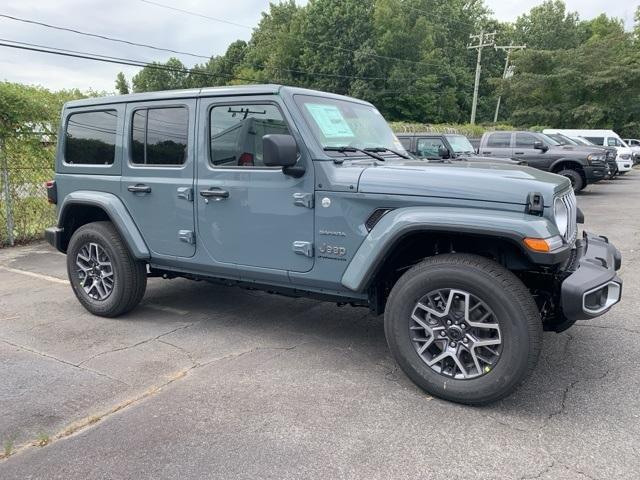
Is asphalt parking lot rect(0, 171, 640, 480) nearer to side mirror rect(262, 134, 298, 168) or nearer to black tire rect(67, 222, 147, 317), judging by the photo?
black tire rect(67, 222, 147, 317)

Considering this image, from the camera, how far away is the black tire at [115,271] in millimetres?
4656

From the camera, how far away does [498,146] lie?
52.0 ft

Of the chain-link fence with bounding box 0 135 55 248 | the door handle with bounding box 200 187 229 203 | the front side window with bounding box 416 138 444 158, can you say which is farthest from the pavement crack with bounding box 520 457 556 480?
the front side window with bounding box 416 138 444 158

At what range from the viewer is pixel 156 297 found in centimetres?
557

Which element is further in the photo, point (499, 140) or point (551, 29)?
point (551, 29)

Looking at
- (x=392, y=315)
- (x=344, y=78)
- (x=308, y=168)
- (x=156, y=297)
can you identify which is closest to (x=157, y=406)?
(x=392, y=315)

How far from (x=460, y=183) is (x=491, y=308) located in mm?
769

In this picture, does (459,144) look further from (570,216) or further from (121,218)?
(121,218)

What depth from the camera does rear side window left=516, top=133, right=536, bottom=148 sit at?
50.4ft

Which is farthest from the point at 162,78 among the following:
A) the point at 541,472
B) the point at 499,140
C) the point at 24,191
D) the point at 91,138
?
the point at 541,472

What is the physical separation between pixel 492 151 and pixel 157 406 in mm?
14494

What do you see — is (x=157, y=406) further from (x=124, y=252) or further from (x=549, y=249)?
(x=549, y=249)

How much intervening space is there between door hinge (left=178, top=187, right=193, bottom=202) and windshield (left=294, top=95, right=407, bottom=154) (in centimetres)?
115

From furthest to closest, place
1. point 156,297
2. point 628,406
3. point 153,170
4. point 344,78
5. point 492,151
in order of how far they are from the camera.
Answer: point 344,78, point 492,151, point 156,297, point 153,170, point 628,406
